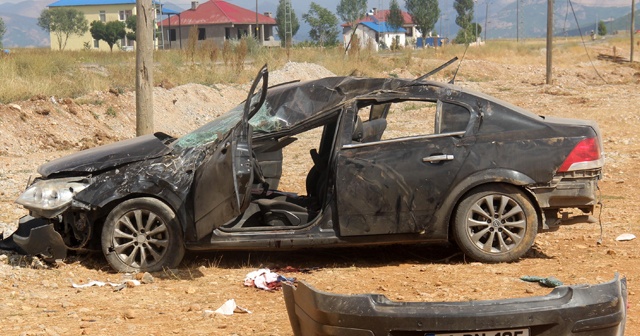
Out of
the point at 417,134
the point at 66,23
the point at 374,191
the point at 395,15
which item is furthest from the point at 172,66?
the point at 395,15

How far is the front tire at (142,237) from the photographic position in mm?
8234

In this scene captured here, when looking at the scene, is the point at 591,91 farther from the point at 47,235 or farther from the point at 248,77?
the point at 47,235

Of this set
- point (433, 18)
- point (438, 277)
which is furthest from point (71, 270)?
point (433, 18)

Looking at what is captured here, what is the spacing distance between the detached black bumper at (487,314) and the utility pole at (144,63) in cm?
855

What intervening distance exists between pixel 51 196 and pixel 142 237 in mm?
865

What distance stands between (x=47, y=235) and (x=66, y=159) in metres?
0.83

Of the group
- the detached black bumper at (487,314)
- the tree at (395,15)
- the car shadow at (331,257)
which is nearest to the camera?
the detached black bumper at (487,314)

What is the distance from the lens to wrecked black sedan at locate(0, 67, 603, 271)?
8180 mm

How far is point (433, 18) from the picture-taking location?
130m

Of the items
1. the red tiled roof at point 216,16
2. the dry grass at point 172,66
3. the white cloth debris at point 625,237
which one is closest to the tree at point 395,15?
the red tiled roof at point 216,16

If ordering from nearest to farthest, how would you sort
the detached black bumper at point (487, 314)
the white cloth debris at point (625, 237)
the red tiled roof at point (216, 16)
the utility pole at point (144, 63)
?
the detached black bumper at point (487, 314)
the white cloth debris at point (625, 237)
the utility pole at point (144, 63)
the red tiled roof at point (216, 16)

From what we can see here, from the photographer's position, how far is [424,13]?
12825 centimetres

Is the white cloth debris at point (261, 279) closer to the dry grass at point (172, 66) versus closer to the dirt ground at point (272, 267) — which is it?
the dirt ground at point (272, 267)

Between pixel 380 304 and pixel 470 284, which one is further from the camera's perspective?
pixel 470 284
